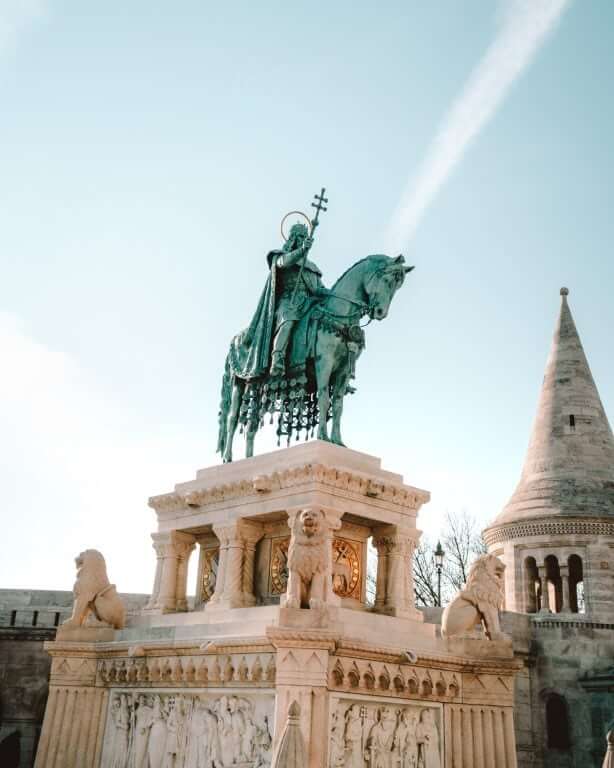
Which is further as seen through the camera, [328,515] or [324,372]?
[324,372]

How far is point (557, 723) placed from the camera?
2066cm

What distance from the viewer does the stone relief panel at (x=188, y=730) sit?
409 inches

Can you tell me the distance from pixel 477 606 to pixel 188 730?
417 centimetres

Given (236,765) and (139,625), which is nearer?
(236,765)

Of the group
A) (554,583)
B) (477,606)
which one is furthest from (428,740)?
(554,583)

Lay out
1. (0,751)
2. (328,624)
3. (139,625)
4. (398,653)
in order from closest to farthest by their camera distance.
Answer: (328,624), (398,653), (139,625), (0,751)

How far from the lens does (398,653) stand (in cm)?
1097

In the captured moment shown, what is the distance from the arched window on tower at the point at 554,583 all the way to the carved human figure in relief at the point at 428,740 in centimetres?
1541

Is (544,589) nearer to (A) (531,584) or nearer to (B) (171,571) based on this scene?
(A) (531,584)

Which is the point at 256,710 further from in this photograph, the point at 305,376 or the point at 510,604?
the point at 510,604

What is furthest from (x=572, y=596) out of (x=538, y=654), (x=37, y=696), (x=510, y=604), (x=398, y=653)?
(x=398, y=653)

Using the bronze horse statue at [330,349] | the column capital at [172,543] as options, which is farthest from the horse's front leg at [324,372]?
the column capital at [172,543]

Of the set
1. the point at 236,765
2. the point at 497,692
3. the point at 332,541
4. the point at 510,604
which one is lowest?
the point at 236,765

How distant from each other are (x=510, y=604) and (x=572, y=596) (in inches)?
70.2
